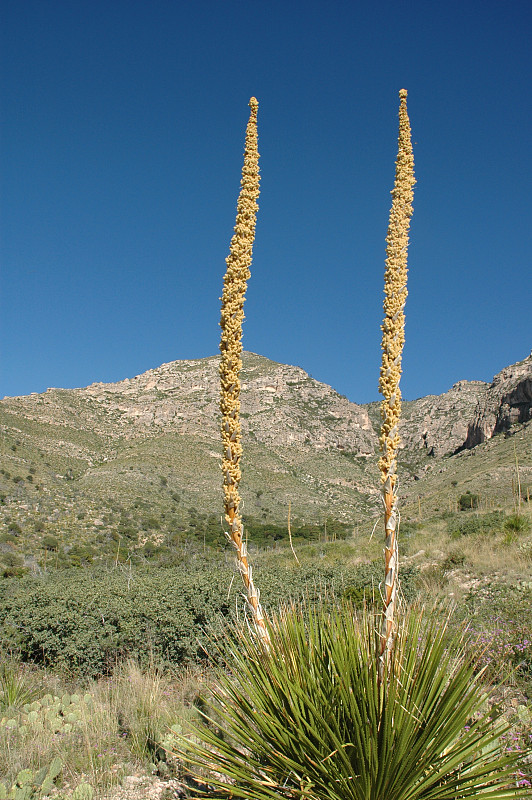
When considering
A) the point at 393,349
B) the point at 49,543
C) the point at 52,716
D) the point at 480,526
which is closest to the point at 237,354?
the point at 393,349

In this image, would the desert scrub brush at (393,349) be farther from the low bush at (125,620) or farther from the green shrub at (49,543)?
the green shrub at (49,543)

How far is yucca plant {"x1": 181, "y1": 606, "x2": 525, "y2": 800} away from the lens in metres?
2.48

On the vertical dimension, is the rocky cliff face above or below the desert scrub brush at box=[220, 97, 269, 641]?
above

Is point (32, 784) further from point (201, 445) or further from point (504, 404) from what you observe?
point (504, 404)

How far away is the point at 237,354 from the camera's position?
3160 millimetres

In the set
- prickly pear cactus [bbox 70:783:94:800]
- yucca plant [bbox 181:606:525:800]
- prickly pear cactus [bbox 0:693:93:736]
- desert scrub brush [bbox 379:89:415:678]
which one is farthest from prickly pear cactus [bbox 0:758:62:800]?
desert scrub brush [bbox 379:89:415:678]

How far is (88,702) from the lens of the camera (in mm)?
5184

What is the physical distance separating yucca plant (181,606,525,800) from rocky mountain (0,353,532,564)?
21227 millimetres

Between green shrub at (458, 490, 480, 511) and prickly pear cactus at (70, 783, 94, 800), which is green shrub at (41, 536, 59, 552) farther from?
prickly pear cactus at (70, 783, 94, 800)

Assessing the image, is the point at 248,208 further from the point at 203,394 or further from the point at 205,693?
the point at 203,394

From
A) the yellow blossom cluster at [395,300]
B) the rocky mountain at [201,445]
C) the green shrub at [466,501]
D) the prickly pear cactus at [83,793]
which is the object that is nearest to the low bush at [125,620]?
the prickly pear cactus at [83,793]

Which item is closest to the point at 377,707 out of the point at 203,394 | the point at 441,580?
the point at 441,580

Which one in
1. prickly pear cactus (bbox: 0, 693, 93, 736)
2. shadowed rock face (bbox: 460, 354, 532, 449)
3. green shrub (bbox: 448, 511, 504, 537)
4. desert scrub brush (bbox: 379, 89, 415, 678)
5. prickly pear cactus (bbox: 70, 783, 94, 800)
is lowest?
prickly pear cactus (bbox: 0, 693, 93, 736)

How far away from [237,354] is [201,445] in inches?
1963
